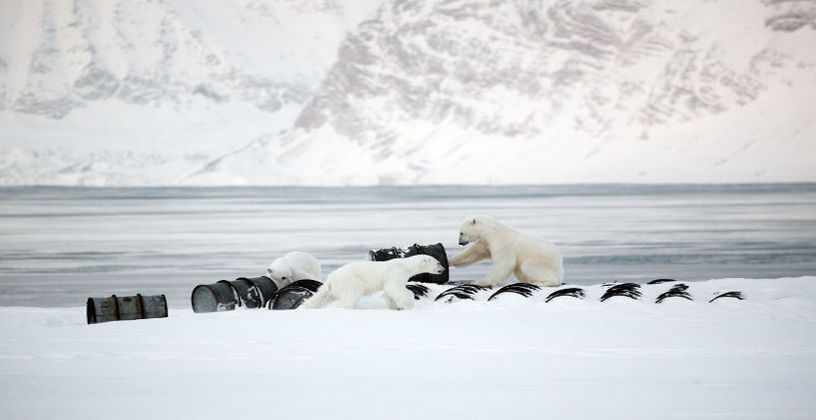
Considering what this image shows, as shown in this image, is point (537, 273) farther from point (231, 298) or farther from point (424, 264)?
point (231, 298)

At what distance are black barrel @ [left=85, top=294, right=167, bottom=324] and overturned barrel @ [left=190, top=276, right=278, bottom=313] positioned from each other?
1.73ft

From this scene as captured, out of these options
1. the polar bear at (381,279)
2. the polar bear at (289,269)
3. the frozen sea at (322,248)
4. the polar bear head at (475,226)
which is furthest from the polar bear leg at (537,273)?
the frozen sea at (322,248)

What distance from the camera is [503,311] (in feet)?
31.7

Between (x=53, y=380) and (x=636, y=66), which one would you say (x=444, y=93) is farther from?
(x=53, y=380)

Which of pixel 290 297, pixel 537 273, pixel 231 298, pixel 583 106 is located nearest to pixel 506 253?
pixel 537 273

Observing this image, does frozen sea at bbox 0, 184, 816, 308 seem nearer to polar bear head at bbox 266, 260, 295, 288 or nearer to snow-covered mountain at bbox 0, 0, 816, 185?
polar bear head at bbox 266, 260, 295, 288

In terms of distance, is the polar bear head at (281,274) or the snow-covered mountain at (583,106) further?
the snow-covered mountain at (583,106)

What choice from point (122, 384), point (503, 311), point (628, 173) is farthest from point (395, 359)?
point (628, 173)

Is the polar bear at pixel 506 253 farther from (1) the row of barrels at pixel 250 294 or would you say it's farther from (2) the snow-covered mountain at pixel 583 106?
(2) the snow-covered mountain at pixel 583 106

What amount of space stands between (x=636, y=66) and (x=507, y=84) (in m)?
23.0

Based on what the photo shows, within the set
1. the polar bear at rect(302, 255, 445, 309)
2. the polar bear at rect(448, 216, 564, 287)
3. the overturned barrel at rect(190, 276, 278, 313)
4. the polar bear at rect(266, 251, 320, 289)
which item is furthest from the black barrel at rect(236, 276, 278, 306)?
the polar bear at rect(448, 216, 564, 287)

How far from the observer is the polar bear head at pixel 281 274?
437 inches

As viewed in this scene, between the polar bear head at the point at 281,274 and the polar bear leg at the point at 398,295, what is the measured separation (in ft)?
6.13

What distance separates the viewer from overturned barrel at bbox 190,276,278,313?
10352 mm
